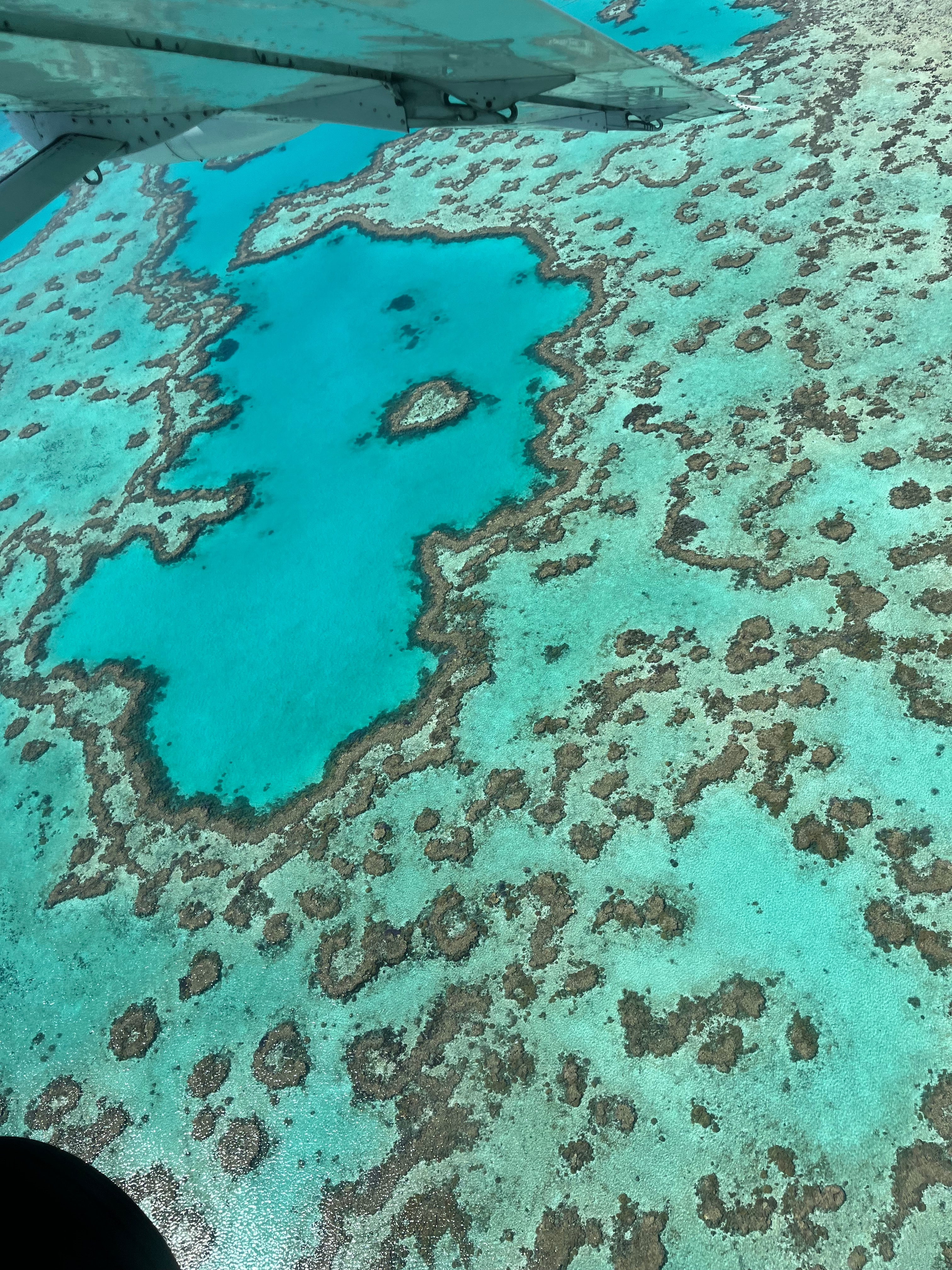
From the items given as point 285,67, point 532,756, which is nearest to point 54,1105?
point 532,756

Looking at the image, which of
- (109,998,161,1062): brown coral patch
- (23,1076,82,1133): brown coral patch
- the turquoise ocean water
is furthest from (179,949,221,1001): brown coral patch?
(23,1076,82,1133): brown coral patch

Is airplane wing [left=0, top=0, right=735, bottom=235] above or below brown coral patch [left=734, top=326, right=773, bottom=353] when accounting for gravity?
above

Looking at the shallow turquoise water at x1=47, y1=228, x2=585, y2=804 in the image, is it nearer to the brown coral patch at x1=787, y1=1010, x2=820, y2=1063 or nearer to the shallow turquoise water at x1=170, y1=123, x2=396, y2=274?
the shallow turquoise water at x1=170, y1=123, x2=396, y2=274

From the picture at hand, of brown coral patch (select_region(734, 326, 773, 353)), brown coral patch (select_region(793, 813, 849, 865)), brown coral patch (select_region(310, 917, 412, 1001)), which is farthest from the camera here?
brown coral patch (select_region(734, 326, 773, 353))

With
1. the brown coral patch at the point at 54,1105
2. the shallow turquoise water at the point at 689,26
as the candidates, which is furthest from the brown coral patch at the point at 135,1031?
the shallow turquoise water at the point at 689,26

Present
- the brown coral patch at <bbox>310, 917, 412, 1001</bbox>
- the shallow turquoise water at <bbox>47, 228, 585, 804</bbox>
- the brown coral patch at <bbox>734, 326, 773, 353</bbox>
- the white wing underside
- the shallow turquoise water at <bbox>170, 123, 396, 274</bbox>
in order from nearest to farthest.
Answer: the white wing underside
the brown coral patch at <bbox>310, 917, 412, 1001</bbox>
the shallow turquoise water at <bbox>47, 228, 585, 804</bbox>
the brown coral patch at <bbox>734, 326, 773, 353</bbox>
the shallow turquoise water at <bbox>170, 123, 396, 274</bbox>

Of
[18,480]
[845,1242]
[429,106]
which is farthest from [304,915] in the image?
[18,480]

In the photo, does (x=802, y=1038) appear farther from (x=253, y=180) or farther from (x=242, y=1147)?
(x=253, y=180)
